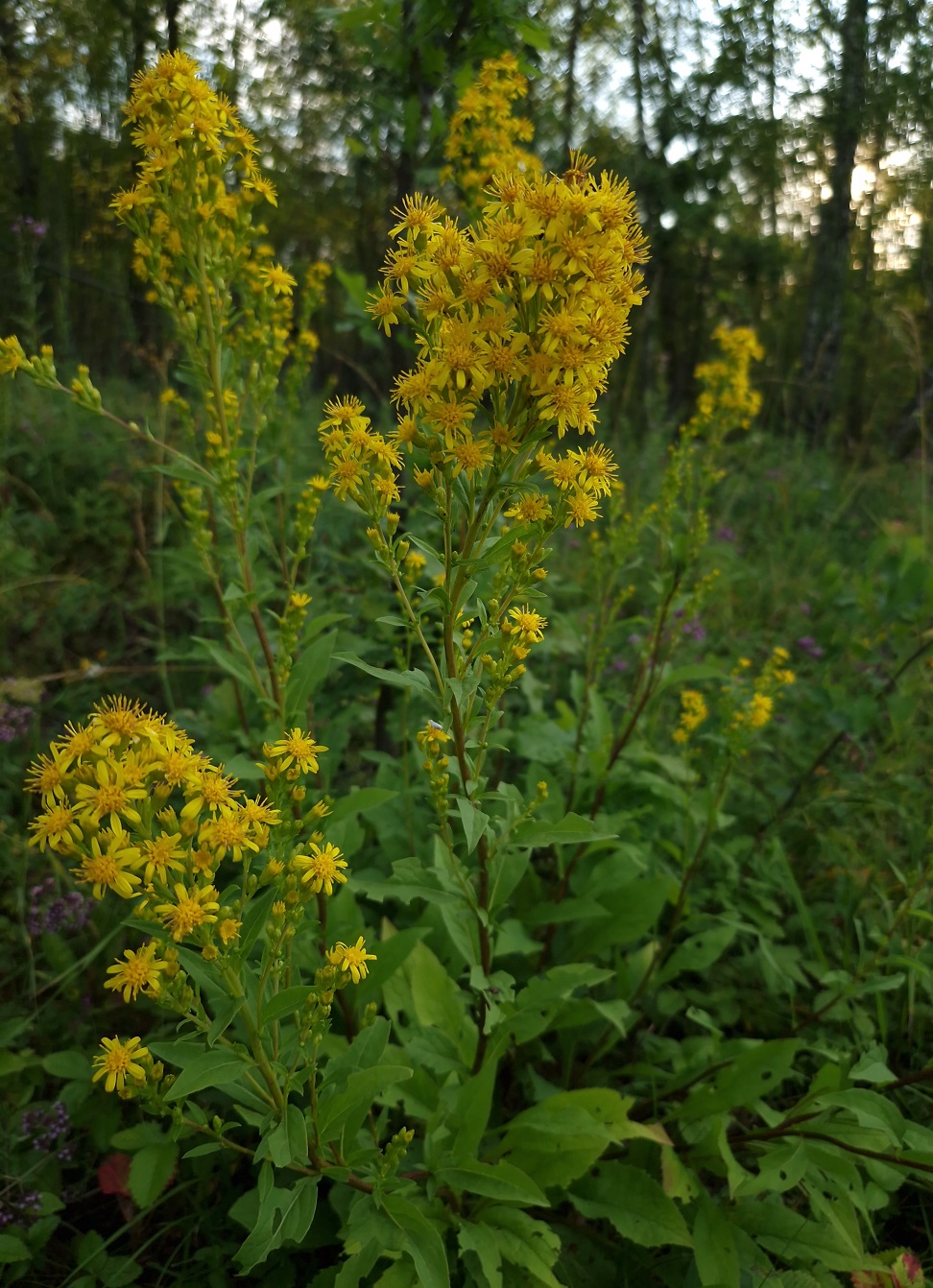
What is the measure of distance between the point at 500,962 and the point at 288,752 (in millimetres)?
1460

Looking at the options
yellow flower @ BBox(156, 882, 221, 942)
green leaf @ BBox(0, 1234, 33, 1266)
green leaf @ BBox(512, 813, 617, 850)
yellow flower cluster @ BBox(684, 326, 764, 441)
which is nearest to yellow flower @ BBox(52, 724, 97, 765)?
yellow flower @ BBox(156, 882, 221, 942)

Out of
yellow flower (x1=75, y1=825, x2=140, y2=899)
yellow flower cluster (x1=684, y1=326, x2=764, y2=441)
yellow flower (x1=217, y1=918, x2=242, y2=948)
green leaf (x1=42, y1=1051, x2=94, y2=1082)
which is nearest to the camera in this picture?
yellow flower (x1=75, y1=825, x2=140, y2=899)

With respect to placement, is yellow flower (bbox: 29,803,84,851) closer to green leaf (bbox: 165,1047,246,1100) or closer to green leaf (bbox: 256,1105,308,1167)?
→ green leaf (bbox: 165,1047,246,1100)

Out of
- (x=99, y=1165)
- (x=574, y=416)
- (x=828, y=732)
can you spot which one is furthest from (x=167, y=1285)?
(x=828, y=732)

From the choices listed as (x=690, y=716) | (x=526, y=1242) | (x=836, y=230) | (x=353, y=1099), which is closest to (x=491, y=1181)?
A: (x=526, y=1242)

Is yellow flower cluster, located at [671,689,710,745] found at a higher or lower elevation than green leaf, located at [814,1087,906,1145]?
higher

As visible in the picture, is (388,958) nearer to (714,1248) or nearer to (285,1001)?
(285,1001)

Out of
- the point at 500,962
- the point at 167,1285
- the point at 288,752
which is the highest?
the point at 288,752

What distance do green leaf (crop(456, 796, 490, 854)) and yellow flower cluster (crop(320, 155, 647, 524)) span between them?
558 millimetres

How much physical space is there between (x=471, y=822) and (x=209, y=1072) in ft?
1.87

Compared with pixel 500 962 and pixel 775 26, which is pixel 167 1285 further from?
pixel 775 26

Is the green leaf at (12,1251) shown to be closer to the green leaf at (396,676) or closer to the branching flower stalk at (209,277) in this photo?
the branching flower stalk at (209,277)

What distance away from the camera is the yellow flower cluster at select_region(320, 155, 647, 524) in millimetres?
1225

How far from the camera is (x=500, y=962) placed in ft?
8.05
